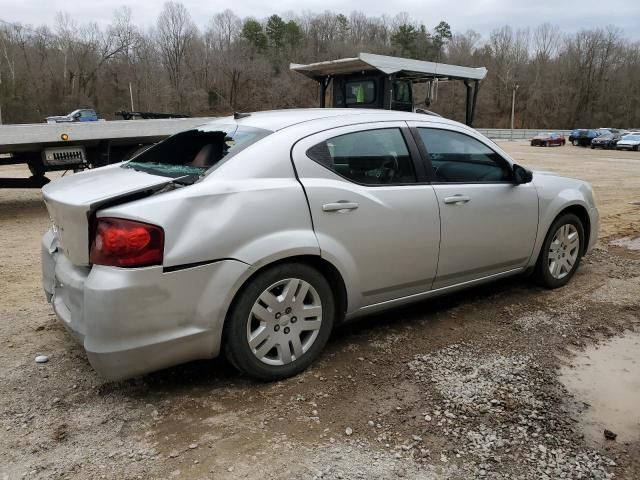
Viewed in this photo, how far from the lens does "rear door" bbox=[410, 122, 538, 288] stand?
380 centimetres

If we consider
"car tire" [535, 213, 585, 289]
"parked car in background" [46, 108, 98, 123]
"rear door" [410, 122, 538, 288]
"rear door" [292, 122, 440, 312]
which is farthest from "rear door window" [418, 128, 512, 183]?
"parked car in background" [46, 108, 98, 123]

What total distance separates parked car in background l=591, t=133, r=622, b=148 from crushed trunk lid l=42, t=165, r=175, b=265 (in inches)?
1708

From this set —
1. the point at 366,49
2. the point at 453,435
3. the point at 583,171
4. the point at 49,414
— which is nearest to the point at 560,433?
the point at 453,435

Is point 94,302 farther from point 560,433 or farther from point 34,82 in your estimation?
point 34,82

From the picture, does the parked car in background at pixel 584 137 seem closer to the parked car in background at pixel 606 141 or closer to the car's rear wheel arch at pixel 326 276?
the parked car in background at pixel 606 141

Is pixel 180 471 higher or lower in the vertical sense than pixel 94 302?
lower

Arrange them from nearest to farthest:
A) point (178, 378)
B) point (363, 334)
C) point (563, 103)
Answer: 1. point (178, 378)
2. point (363, 334)
3. point (563, 103)

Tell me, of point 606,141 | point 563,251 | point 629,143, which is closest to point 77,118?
point 563,251

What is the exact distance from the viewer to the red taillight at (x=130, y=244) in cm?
262

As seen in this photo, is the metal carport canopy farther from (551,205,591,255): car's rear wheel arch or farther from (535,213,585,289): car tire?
(535,213,585,289): car tire

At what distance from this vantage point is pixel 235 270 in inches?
112

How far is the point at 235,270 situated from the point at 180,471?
1002 millimetres

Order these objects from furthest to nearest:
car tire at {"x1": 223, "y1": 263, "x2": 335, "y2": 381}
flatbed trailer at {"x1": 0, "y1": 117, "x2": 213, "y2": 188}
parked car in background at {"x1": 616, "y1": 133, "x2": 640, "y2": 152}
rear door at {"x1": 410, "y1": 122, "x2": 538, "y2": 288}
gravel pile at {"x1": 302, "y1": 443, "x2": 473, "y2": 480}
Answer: parked car in background at {"x1": 616, "y1": 133, "x2": 640, "y2": 152} < flatbed trailer at {"x1": 0, "y1": 117, "x2": 213, "y2": 188} < rear door at {"x1": 410, "y1": 122, "x2": 538, "y2": 288} < car tire at {"x1": 223, "y1": 263, "x2": 335, "y2": 381} < gravel pile at {"x1": 302, "y1": 443, "x2": 473, "y2": 480}

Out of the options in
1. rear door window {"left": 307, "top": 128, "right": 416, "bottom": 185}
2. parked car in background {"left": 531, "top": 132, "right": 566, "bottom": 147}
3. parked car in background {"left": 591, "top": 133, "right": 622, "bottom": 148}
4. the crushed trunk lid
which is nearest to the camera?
the crushed trunk lid
